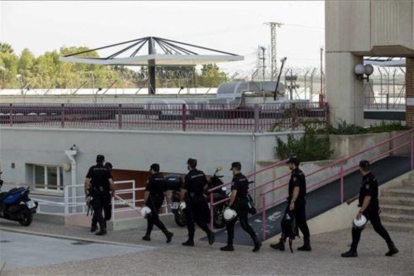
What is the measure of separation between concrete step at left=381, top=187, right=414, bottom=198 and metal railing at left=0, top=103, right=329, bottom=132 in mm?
3389

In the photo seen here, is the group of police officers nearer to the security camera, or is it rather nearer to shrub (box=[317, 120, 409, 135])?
shrub (box=[317, 120, 409, 135])

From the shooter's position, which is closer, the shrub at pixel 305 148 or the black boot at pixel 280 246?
the black boot at pixel 280 246

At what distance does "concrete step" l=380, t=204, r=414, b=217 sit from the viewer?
1643cm

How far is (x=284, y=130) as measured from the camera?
19.9 m

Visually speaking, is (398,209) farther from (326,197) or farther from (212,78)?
(212,78)

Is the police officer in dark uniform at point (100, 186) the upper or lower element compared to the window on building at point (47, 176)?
upper

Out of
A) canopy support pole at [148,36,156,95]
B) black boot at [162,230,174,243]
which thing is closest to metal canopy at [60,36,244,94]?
canopy support pole at [148,36,156,95]

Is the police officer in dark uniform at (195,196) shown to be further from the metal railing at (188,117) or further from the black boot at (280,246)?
the metal railing at (188,117)

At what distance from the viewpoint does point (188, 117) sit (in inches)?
829

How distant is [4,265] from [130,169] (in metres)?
9.78

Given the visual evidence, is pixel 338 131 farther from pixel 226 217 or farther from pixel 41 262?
pixel 41 262

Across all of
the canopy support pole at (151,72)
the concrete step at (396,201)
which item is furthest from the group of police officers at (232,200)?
the canopy support pole at (151,72)

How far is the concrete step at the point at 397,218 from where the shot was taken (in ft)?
52.7

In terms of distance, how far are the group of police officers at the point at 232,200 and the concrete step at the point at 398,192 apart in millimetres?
3648
